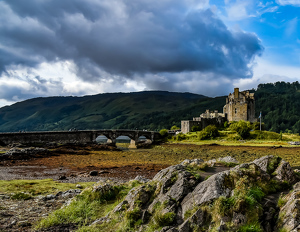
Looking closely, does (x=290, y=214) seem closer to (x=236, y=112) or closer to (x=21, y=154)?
(x=21, y=154)

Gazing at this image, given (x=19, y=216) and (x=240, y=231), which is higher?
(x=240, y=231)

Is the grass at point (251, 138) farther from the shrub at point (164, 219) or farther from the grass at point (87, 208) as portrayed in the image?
the shrub at point (164, 219)

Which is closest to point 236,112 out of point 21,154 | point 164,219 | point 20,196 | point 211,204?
point 21,154

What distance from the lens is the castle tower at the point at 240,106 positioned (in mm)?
100062

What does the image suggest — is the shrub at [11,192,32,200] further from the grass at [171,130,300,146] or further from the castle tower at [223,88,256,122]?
the castle tower at [223,88,256,122]

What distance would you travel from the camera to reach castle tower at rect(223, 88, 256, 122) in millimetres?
100062

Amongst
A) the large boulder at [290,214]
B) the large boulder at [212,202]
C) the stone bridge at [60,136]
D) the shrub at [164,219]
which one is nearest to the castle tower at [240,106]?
the stone bridge at [60,136]

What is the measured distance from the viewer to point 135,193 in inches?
503

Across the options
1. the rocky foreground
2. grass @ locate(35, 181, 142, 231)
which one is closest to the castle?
grass @ locate(35, 181, 142, 231)

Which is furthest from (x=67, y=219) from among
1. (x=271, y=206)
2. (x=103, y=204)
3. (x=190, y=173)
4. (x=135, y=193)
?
(x=271, y=206)

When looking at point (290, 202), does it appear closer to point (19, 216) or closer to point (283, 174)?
point (283, 174)

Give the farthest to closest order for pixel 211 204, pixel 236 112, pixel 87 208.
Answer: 1. pixel 236 112
2. pixel 87 208
3. pixel 211 204

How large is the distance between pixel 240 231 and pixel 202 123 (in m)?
94.6

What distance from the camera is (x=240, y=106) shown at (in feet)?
331
